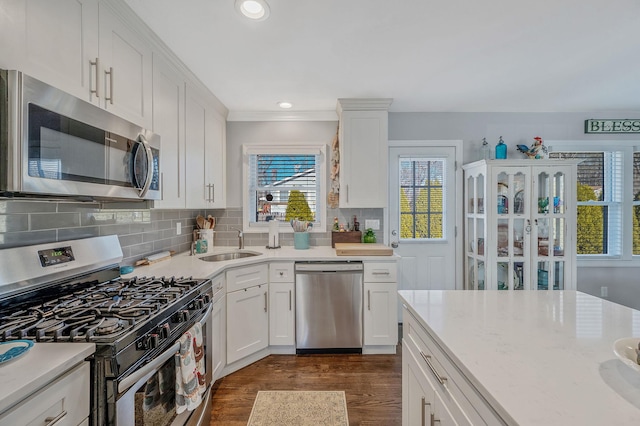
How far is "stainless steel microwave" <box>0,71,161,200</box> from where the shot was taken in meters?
0.91

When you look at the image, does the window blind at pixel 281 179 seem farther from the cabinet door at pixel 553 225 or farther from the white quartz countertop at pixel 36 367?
the white quartz countertop at pixel 36 367

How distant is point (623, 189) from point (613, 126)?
28.0 inches

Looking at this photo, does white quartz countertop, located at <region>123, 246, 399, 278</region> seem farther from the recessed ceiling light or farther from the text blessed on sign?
the text blessed on sign

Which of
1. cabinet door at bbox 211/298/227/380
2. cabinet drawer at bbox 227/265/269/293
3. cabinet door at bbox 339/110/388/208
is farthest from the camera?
cabinet door at bbox 339/110/388/208

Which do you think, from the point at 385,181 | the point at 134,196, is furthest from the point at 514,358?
the point at 385,181

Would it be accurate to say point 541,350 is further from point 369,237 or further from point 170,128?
point 170,128

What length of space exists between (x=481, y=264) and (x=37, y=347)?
3341 mm

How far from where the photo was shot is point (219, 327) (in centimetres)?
218

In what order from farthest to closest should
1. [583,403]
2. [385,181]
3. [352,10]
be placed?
1. [385,181]
2. [352,10]
3. [583,403]

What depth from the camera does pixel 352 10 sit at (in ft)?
5.26

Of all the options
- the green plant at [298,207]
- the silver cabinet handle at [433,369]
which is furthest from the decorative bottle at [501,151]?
the silver cabinet handle at [433,369]

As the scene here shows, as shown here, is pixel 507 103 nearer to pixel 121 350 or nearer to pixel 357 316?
pixel 357 316

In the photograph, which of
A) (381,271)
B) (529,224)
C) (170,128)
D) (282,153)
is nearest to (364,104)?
(282,153)

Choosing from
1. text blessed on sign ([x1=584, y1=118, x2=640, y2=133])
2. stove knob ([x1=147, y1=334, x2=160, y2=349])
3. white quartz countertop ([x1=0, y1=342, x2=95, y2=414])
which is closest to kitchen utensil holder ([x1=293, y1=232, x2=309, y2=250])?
stove knob ([x1=147, y1=334, x2=160, y2=349])
